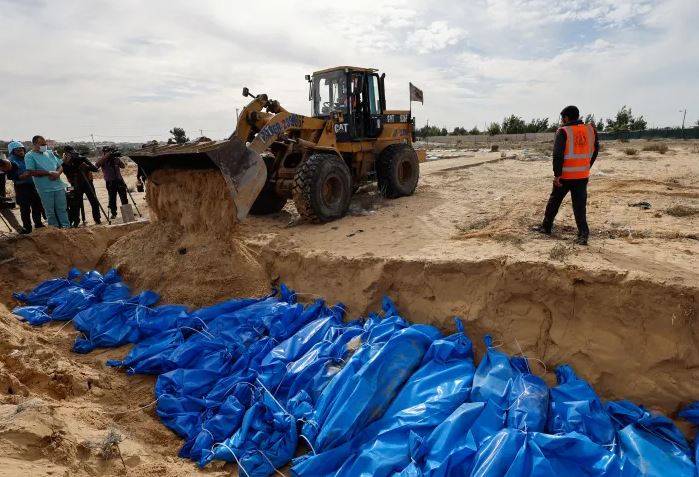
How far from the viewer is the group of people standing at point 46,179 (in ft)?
22.9

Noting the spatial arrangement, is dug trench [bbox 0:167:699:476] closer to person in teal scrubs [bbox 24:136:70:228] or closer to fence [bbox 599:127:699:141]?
person in teal scrubs [bbox 24:136:70:228]

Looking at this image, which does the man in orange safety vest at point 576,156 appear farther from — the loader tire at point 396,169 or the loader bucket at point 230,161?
the loader tire at point 396,169

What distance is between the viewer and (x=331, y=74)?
8.34 meters

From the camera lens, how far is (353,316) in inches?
187

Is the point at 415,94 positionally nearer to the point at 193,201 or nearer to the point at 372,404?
the point at 193,201

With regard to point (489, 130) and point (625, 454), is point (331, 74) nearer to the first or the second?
point (625, 454)

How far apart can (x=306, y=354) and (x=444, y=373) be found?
4.33ft

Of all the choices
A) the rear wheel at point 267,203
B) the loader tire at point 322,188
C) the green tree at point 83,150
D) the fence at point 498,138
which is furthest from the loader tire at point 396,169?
the fence at point 498,138

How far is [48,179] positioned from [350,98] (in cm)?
547

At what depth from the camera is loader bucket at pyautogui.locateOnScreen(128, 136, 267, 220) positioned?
5.64 m

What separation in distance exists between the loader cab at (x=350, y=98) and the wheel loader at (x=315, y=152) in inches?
0.7

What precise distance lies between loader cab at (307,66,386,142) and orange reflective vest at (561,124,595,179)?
14.5 ft

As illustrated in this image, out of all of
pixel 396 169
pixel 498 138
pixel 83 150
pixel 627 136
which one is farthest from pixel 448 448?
pixel 498 138

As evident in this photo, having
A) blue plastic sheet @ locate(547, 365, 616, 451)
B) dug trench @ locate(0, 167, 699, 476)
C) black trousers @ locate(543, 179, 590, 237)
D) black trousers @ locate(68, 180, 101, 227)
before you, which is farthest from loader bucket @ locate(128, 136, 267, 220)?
blue plastic sheet @ locate(547, 365, 616, 451)
